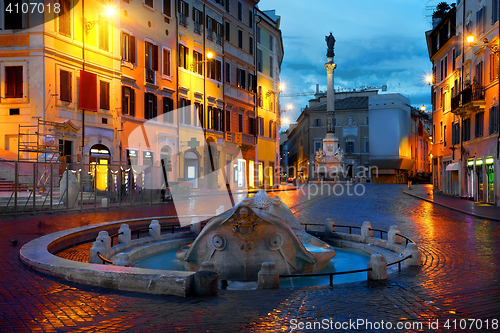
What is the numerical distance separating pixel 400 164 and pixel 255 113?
4563 centimetres

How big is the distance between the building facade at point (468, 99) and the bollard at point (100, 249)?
808 inches

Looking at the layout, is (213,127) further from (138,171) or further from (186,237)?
(186,237)

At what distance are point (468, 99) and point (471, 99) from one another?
1.35ft

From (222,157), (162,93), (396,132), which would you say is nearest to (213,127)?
(222,157)

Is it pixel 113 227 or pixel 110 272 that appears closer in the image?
pixel 110 272

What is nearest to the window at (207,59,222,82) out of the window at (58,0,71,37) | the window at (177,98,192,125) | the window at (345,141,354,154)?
the window at (177,98,192,125)

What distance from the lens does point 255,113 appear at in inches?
1880

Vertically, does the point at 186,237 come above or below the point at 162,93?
below

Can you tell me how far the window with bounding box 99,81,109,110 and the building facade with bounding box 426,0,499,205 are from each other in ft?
64.7

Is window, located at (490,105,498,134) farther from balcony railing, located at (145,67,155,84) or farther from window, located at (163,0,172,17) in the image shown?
window, located at (163,0,172,17)

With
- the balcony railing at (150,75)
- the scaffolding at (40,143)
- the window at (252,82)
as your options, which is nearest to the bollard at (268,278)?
the scaffolding at (40,143)

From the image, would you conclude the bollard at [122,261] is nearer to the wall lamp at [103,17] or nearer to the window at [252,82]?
the wall lamp at [103,17]

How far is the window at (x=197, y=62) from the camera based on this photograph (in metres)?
37.2

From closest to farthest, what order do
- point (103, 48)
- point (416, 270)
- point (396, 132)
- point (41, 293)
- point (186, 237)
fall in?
1. point (41, 293)
2. point (416, 270)
3. point (186, 237)
4. point (103, 48)
5. point (396, 132)
